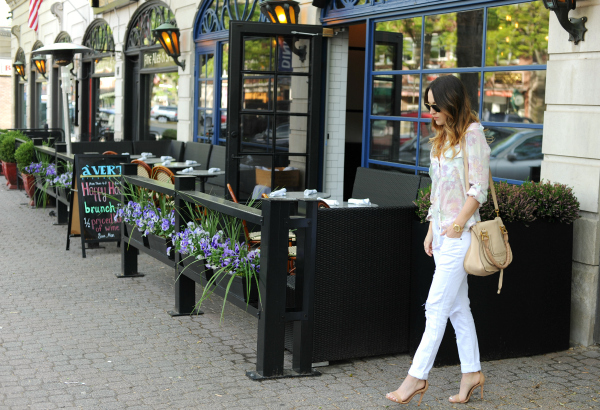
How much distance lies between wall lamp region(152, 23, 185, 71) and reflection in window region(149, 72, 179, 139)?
1089 millimetres

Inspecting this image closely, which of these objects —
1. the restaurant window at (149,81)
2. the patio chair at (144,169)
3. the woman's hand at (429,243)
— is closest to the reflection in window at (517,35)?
the woman's hand at (429,243)

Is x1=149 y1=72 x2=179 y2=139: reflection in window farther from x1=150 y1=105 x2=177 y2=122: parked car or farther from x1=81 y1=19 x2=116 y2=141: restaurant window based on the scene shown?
x1=81 y1=19 x2=116 y2=141: restaurant window

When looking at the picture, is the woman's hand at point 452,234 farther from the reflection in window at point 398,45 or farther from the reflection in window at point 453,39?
the reflection in window at point 398,45

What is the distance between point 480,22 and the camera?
7.01 metres

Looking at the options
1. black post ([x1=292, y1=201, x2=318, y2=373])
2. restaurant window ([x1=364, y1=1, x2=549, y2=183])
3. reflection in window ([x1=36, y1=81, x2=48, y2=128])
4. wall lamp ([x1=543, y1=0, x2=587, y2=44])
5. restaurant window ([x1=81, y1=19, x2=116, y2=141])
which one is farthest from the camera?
reflection in window ([x1=36, y1=81, x2=48, y2=128])

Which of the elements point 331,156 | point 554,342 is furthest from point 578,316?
point 331,156

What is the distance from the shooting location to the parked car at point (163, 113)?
15058 mm

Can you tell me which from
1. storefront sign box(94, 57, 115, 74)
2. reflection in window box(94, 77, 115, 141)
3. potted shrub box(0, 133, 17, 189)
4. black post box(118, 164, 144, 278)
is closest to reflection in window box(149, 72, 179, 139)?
reflection in window box(94, 77, 115, 141)

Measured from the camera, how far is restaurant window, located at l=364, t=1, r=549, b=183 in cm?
649

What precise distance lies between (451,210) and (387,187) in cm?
322

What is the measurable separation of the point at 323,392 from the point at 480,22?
4.05m

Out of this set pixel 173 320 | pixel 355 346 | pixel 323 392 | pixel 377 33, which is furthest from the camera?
pixel 377 33

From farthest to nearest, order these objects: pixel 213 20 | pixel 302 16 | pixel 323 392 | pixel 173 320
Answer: pixel 213 20
pixel 302 16
pixel 173 320
pixel 323 392

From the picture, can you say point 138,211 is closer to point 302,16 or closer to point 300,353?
point 300,353
